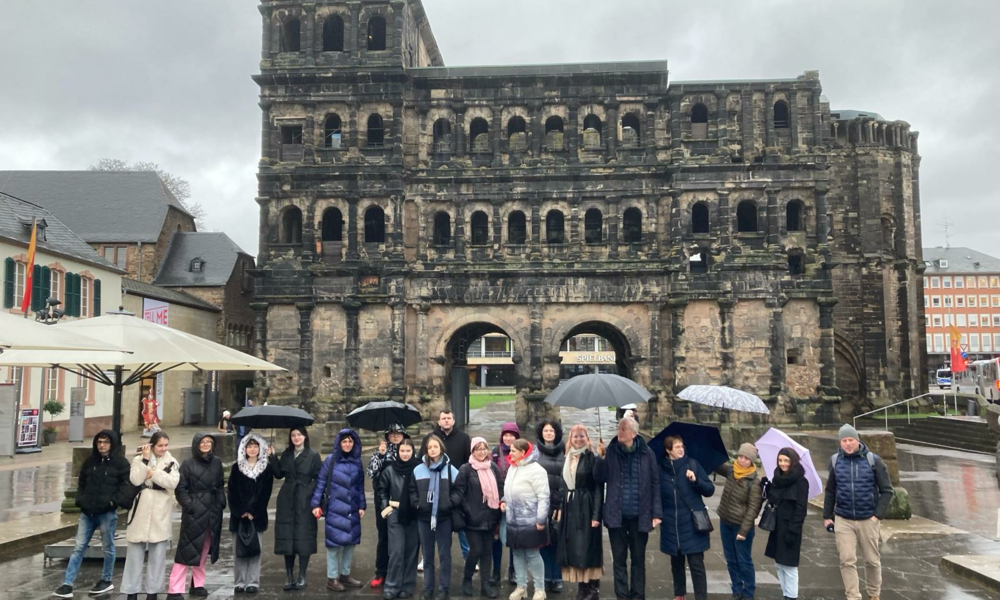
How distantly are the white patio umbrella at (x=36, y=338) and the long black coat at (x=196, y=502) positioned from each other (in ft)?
5.61

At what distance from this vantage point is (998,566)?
32.2 feet

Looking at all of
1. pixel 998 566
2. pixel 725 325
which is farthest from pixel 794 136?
pixel 998 566

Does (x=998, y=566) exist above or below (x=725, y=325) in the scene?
below

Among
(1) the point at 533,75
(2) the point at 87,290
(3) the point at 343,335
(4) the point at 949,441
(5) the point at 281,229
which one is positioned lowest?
(4) the point at 949,441

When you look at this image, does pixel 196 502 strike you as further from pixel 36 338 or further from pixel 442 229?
pixel 442 229

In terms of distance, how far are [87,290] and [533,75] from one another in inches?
836

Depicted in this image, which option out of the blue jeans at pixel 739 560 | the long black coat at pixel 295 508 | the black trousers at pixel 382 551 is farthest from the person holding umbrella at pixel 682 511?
the long black coat at pixel 295 508

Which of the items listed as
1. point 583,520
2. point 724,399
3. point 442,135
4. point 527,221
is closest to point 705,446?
point 583,520

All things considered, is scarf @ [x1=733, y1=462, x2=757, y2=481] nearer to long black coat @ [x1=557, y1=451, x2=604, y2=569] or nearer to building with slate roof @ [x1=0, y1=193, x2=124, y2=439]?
long black coat @ [x1=557, y1=451, x2=604, y2=569]

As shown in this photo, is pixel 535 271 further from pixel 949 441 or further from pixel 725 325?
pixel 949 441

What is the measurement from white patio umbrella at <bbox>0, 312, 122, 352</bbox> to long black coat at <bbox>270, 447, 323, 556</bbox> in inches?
102

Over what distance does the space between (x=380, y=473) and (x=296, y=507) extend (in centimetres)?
112

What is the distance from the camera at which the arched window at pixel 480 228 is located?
3156cm

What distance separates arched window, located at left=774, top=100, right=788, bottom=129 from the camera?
31.5 metres
